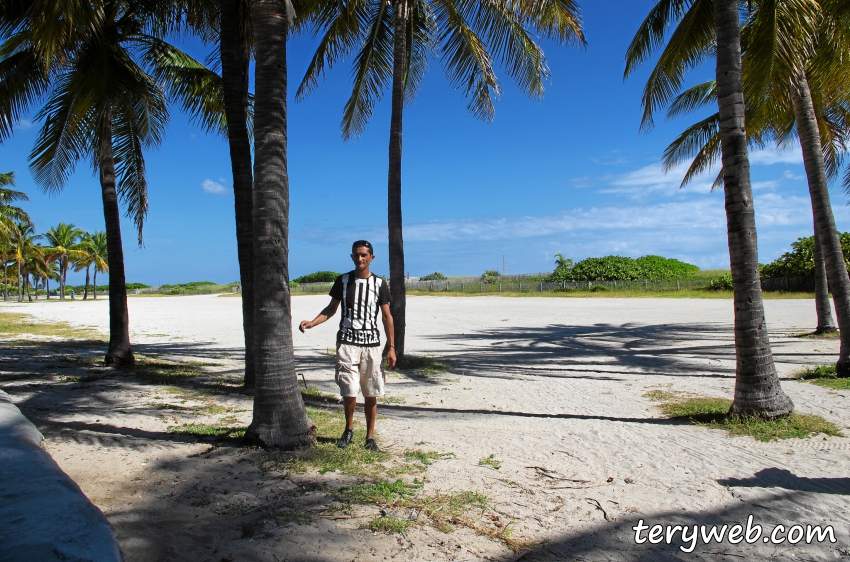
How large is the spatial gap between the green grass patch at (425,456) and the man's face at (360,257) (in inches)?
→ 65.5

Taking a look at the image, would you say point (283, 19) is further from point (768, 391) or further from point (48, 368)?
point (48, 368)

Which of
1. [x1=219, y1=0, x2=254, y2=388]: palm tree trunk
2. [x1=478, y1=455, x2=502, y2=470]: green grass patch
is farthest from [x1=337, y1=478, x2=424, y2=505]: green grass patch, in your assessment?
[x1=219, y1=0, x2=254, y2=388]: palm tree trunk

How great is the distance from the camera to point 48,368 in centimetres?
941

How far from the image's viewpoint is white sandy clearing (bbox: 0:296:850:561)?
3.14m

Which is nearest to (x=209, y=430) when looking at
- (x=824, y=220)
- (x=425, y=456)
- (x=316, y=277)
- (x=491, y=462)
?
(x=425, y=456)

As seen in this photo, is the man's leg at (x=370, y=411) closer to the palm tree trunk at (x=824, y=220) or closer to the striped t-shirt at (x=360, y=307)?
the striped t-shirt at (x=360, y=307)

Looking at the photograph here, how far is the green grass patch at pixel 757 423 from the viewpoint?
17.8 ft

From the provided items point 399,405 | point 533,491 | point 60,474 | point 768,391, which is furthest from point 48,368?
point 768,391

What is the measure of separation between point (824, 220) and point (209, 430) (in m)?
9.59

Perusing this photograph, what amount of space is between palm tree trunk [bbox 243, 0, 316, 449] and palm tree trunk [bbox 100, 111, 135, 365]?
6481mm

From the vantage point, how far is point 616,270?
48500 millimetres

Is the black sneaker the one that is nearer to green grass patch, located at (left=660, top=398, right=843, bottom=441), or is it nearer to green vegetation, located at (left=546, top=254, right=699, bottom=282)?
green grass patch, located at (left=660, top=398, right=843, bottom=441)

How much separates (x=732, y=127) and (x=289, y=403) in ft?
17.5

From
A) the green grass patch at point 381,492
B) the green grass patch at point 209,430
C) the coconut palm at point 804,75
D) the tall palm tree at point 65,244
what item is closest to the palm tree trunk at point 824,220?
the coconut palm at point 804,75
